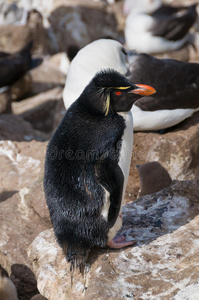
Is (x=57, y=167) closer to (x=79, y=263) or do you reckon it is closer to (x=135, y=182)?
(x=79, y=263)

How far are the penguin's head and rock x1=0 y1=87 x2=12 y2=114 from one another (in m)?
5.01

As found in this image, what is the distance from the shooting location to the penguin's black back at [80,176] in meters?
2.94

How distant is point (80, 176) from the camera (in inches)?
115

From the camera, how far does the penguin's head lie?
2.95 m

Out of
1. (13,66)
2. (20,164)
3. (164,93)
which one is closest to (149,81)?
(164,93)

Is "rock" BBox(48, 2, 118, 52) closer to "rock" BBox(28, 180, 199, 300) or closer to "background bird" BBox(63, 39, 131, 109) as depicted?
"background bird" BBox(63, 39, 131, 109)

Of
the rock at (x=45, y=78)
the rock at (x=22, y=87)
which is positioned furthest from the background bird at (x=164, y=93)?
the rock at (x=45, y=78)

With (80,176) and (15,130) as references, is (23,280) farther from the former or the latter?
(15,130)

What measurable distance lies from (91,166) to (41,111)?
5717mm

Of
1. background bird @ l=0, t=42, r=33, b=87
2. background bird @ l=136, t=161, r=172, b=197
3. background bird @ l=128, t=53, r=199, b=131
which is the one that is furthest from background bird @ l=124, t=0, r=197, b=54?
background bird @ l=136, t=161, r=172, b=197

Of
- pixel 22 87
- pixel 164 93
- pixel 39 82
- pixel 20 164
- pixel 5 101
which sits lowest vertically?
pixel 39 82

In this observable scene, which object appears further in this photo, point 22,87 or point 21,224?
point 22,87

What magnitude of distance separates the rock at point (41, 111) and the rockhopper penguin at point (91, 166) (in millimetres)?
5202

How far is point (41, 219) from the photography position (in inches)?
169
